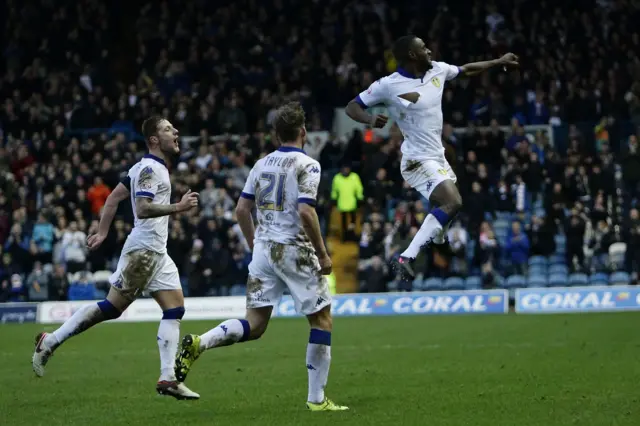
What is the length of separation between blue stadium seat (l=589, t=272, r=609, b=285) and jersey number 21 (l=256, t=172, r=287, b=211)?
16.6 m

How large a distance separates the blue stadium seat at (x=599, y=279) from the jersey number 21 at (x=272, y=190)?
1662cm

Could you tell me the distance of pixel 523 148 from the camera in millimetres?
27203

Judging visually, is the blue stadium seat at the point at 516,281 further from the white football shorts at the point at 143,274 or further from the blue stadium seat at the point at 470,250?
the white football shorts at the point at 143,274

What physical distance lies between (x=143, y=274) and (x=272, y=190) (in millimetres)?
2283

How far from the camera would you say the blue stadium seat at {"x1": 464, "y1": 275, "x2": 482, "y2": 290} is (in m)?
26.3

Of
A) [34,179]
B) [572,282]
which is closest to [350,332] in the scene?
[572,282]

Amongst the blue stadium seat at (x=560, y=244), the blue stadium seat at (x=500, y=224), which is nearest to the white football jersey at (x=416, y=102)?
the blue stadium seat at (x=560, y=244)

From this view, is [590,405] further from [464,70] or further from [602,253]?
[602,253]

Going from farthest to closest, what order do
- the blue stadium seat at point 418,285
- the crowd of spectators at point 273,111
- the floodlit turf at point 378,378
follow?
1. the crowd of spectators at point 273,111
2. the blue stadium seat at point 418,285
3. the floodlit turf at point 378,378

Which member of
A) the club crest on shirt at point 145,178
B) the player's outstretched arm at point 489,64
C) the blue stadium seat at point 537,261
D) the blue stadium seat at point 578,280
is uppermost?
the player's outstretched arm at point 489,64

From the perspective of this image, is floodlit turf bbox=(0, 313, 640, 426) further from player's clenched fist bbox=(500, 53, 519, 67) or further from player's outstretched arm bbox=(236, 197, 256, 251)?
player's clenched fist bbox=(500, 53, 519, 67)

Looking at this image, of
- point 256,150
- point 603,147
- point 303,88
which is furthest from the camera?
point 303,88

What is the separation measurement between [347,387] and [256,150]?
1769 cm

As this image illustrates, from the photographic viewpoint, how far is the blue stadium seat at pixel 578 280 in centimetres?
2556
